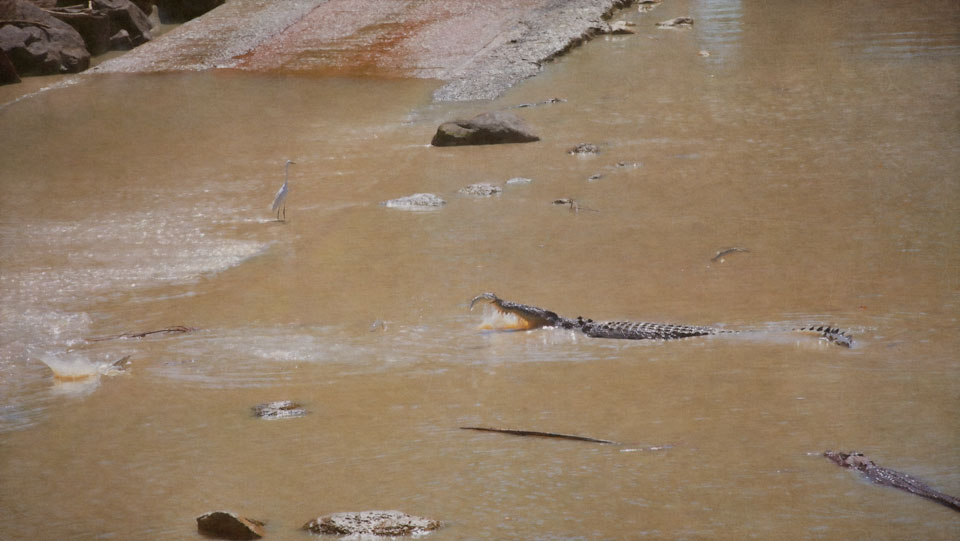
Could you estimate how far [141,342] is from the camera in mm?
5062

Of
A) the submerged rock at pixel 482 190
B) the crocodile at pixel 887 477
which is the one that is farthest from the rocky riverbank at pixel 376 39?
the crocodile at pixel 887 477

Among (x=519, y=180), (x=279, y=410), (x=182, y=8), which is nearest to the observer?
(x=279, y=410)

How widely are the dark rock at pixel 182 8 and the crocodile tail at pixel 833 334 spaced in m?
13.3

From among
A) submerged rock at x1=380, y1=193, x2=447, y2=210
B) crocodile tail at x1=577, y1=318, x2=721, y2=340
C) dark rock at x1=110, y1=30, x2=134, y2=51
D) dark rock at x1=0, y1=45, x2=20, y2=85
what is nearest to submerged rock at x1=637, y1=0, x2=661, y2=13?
dark rock at x1=110, y1=30, x2=134, y2=51

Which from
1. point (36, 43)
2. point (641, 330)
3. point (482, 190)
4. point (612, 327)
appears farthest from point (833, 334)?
point (36, 43)

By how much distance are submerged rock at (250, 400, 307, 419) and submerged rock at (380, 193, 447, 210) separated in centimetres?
309

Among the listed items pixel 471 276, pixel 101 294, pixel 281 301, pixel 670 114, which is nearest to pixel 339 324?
pixel 281 301

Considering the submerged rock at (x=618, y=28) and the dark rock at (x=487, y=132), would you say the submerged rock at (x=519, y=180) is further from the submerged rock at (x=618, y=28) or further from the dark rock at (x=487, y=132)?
the submerged rock at (x=618, y=28)

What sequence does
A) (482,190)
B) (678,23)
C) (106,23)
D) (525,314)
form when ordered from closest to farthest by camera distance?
(525,314), (482,190), (678,23), (106,23)

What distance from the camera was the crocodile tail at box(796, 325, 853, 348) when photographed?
4453mm

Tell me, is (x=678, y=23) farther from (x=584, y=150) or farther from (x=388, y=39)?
(x=584, y=150)

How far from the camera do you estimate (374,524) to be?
3168 millimetres

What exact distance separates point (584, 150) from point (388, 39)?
233 inches

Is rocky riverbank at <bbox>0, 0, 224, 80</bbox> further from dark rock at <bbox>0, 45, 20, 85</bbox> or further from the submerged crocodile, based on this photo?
the submerged crocodile
